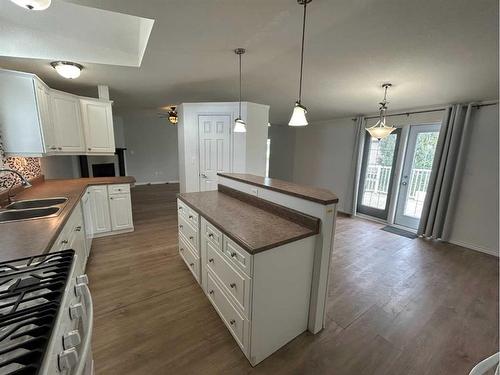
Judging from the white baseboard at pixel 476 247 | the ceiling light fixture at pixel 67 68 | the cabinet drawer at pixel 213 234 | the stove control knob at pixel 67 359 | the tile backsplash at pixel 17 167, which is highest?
the ceiling light fixture at pixel 67 68

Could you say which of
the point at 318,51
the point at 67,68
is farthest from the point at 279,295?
the point at 67,68

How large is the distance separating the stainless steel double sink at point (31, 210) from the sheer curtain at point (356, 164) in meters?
5.41

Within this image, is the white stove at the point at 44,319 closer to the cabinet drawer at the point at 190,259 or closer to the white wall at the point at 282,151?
the cabinet drawer at the point at 190,259

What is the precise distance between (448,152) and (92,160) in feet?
30.0

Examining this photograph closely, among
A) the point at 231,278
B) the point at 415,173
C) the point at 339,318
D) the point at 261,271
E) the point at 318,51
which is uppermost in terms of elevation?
the point at 318,51

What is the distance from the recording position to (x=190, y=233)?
2.43 metres

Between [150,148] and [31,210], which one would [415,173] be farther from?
[150,148]

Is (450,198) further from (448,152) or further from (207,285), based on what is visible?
(207,285)

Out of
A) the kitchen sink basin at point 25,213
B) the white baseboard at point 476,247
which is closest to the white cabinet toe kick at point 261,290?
the kitchen sink basin at point 25,213

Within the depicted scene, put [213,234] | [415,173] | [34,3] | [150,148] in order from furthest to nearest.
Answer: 1. [150,148]
2. [415,173]
3. [213,234]
4. [34,3]

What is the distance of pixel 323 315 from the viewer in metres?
1.85

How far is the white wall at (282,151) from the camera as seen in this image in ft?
23.6

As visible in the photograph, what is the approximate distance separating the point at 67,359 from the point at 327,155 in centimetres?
611

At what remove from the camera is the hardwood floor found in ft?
5.14
